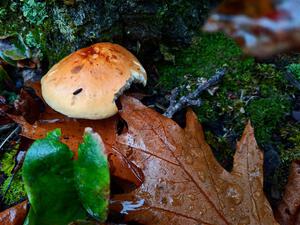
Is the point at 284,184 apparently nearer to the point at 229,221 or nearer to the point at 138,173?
the point at 229,221

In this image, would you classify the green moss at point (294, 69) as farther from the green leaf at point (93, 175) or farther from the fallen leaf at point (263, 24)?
the fallen leaf at point (263, 24)

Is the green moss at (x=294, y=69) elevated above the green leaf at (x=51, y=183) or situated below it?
above

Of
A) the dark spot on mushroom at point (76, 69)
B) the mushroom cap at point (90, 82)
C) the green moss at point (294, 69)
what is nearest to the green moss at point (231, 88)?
the green moss at point (294, 69)

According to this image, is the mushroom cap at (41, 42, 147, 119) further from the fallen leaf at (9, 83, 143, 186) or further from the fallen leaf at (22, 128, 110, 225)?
the fallen leaf at (22, 128, 110, 225)

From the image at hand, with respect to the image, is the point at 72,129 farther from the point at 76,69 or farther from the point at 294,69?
the point at 294,69

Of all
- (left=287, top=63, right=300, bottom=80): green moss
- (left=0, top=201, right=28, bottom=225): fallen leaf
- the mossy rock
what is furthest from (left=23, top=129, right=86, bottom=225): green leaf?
(left=287, top=63, right=300, bottom=80): green moss

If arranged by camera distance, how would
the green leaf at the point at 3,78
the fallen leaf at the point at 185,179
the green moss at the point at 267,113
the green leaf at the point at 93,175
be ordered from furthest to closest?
the green leaf at the point at 3,78 < the green moss at the point at 267,113 < the fallen leaf at the point at 185,179 < the green leaf at the point at 93,175

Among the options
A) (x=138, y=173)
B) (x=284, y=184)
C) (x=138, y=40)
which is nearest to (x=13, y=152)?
(x=138, y=173)
